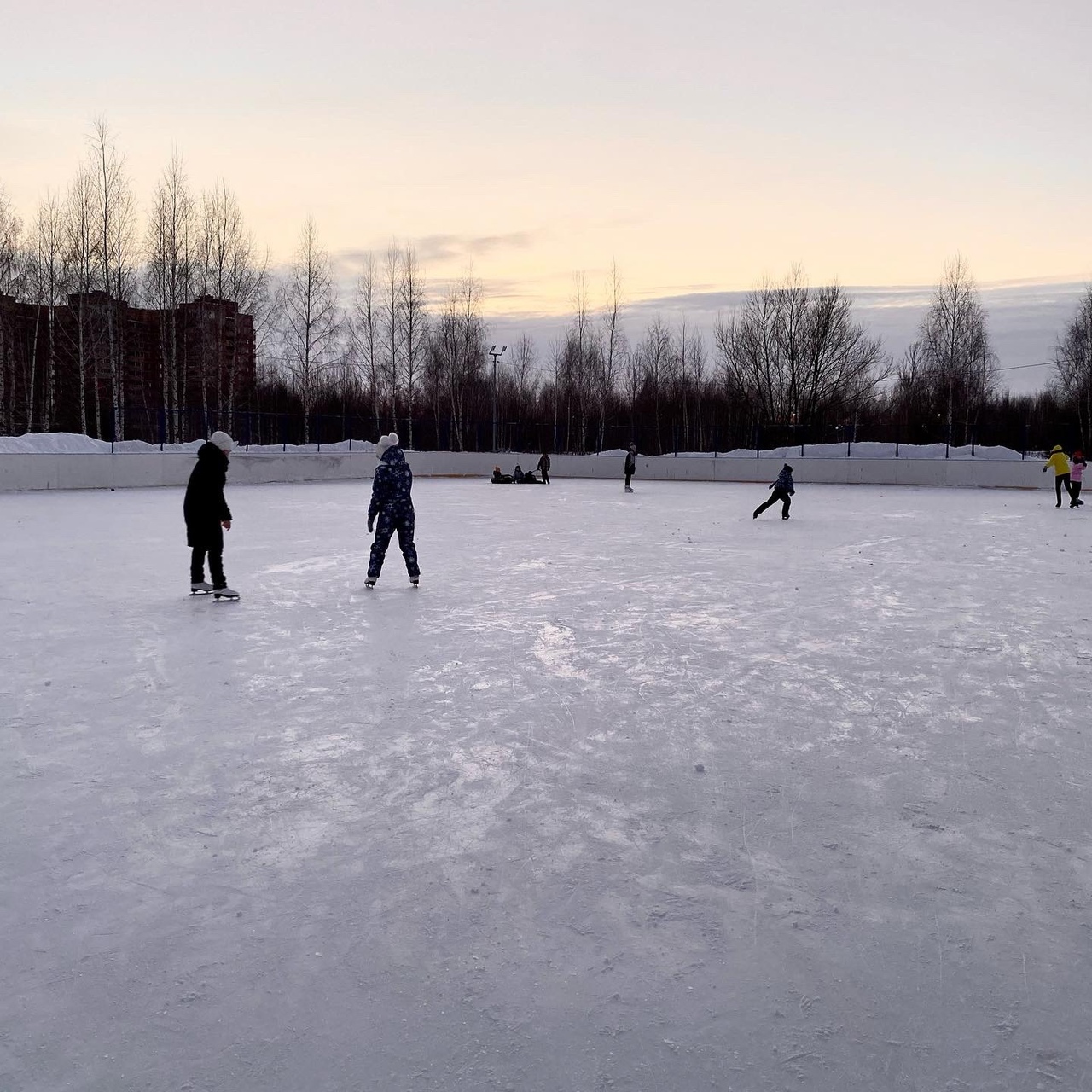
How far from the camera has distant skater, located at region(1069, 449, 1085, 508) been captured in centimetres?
2364

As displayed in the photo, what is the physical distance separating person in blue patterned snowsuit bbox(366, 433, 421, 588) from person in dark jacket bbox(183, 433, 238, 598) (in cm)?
143

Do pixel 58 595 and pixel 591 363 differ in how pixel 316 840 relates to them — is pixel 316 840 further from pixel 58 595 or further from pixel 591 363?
pixel 591 363

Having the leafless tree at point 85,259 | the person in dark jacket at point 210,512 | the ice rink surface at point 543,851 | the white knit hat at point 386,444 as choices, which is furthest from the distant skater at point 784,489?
the leafless tree at point 85,259

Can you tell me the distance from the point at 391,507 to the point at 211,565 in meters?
1.83

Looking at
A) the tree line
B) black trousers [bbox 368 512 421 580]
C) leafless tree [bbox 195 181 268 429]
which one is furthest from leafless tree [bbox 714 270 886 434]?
black trousers [bbox 368 512 421 580]

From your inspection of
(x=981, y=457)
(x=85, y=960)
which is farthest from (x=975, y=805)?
(x=981, y=457)

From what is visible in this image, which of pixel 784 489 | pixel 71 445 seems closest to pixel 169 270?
pixel 71 445

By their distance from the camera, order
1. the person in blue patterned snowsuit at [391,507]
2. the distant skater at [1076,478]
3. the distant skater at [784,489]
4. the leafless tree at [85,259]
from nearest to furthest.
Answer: the person in blue patterned snowsuit at [391,507] → the distant skater at [784,489] → the distant skater at [1076,478] → the leafless tree at [85,259]

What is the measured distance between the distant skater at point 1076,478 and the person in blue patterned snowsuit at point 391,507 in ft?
65.9

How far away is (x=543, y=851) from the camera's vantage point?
3426 millimetres

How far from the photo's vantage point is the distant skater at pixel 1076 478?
2364 cm

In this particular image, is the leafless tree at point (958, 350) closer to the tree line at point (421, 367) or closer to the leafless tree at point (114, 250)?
the tree line at point (421, 367)

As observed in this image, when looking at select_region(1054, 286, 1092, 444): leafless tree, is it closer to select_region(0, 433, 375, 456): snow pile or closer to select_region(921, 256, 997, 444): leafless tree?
select_region(921, 256, 997, 444): leafless tree

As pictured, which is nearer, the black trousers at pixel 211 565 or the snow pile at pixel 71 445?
the black trousers at pixel 211 565
